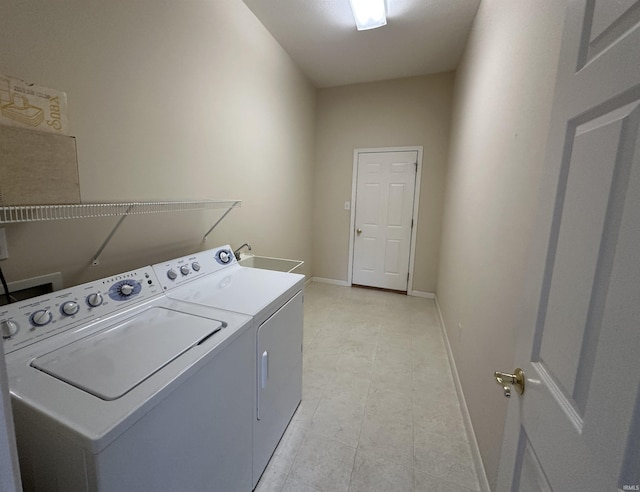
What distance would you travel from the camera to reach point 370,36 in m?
2.69

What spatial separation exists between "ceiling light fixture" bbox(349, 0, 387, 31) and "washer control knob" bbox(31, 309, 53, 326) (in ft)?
8.94

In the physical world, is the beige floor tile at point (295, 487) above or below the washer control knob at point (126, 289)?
below

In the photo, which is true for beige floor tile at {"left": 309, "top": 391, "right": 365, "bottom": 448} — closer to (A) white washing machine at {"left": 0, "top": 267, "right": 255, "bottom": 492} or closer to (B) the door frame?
(A) white washing machine at {"left": 0, "top": 267, "right": 255, "bottom": 492}

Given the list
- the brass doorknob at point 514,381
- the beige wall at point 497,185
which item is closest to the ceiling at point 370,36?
the beige wall at point 497,185

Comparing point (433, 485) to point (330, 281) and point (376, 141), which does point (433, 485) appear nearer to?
point (330, 281)

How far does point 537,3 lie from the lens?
43.5 inches

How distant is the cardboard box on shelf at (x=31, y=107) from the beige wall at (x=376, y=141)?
3312mm

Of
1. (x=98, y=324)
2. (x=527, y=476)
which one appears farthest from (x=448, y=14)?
(x=98, y=324)

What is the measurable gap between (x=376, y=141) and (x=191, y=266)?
3095 millimetres

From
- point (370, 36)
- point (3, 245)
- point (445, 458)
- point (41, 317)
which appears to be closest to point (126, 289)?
point (41, 317)

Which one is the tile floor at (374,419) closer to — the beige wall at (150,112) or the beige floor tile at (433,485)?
the beige floor tile at (433,485)

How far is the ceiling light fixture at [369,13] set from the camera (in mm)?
2215

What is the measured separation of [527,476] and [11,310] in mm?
1525

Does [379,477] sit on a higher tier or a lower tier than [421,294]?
lower
